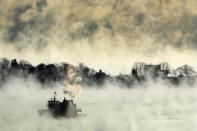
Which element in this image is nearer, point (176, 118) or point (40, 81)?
point (176, 118)

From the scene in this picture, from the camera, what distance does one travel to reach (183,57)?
29078 millimetres

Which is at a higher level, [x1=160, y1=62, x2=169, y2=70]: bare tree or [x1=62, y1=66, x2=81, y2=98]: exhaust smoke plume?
[x1=160, y1=62, x2=169, y2=70]: bare tree

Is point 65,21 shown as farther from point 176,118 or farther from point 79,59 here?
point 176,118

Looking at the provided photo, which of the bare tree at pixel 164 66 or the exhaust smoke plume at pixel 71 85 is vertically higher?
the bare tree at pixel 164 66

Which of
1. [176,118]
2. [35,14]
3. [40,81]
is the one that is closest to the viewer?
[35,14]

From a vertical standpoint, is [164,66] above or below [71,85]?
above

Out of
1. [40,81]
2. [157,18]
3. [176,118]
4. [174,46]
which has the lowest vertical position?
[176,118]

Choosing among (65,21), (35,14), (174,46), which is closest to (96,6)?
(65,21)

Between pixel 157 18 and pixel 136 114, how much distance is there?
7.60 metres

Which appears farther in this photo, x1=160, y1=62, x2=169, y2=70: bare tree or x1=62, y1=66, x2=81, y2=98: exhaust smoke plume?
x1=62, y1=66, x2=81, y2=98: exhaust smoke plume

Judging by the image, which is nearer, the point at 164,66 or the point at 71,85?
the point at 164,66

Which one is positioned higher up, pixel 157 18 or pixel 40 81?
pixel 157 18

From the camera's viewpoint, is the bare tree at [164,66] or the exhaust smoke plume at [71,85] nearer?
the bare tree at [164,66]

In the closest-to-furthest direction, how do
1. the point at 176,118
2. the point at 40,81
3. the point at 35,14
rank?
the point at 35,14
the point at 176,118
the point at 40,81
